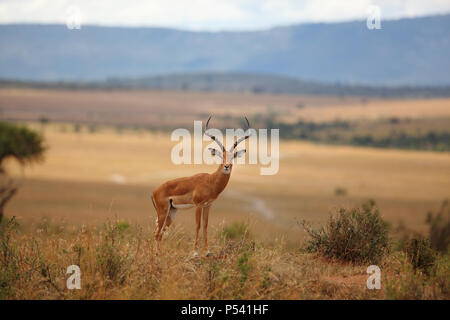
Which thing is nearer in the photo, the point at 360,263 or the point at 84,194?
the point at 360,263

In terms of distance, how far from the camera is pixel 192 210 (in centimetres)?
3725

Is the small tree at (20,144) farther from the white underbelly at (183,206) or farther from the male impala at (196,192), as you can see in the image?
the white underbelly at (183,206)

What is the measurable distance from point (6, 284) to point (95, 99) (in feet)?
427

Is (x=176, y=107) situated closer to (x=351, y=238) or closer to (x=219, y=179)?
(x=351, y=238)

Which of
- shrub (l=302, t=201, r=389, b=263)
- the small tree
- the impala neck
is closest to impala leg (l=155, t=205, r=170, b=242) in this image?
the impala neck

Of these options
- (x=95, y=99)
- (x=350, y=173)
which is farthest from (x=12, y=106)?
(x=350, y=173)

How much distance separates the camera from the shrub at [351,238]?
35.1ft

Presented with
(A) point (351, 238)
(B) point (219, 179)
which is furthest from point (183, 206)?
(A) point (351, 238)

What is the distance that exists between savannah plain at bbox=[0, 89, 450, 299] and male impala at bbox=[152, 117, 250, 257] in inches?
13.5

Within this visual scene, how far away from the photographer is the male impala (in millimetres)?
9492

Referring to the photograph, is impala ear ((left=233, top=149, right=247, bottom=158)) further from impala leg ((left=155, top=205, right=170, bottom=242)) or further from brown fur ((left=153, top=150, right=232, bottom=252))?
impala leg ((left=155, top=205, right=170, bottom=242))

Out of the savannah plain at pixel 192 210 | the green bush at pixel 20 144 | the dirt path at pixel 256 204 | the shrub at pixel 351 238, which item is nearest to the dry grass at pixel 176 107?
the savannah plain at pixel 192 210
